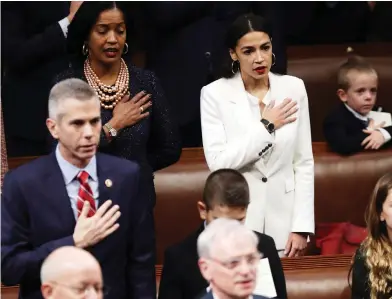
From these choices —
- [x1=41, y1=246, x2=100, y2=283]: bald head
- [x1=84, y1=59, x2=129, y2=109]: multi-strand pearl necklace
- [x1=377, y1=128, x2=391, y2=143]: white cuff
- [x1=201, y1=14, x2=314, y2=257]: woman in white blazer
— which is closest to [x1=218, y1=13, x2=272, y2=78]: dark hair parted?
[x1=201, y1=14, x2=314, y2=257]: woman in white blazer

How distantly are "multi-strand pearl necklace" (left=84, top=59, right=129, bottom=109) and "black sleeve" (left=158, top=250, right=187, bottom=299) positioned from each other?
570mm

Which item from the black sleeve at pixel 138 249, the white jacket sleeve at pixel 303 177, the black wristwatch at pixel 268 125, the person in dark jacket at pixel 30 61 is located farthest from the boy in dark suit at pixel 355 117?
the black sleeve at pixel 138 249

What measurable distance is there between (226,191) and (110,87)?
58 centimetres

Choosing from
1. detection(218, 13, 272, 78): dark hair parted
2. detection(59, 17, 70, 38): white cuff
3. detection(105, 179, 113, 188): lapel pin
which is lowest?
detection(105, 179, 113, 188): lapel pin

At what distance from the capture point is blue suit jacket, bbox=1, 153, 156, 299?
3.00 meters

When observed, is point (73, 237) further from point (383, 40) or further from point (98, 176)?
point (383, 40)

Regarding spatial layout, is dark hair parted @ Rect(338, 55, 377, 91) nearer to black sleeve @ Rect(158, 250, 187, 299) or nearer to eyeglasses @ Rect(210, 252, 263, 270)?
black sleeve @ Rect(158, 250, 187, 299)

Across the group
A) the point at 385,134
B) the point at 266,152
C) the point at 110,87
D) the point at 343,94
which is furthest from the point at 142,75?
the point at 385,134

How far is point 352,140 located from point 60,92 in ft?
5.50

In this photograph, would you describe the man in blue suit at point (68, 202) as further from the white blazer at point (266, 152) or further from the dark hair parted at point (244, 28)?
the dark hair parted at point (244, 28)

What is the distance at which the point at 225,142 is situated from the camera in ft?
12.0

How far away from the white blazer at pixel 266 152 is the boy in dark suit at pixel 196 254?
33cm

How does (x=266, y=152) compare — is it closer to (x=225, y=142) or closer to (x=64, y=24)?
(x=225, y=142)

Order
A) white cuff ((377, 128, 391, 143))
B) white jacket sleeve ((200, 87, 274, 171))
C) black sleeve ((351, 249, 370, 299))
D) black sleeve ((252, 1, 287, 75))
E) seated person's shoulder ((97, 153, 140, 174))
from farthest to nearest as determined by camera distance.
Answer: white cuff ((377, 128, 391, 143)) → black sleeve ((252, 1, 287, 75)) → white jacket sleeve ((200, 87, 274, 171)) → black sleeve ((351, 249, 370, 299)) → seated person's shoulder ((97, 153, 140, 174))
